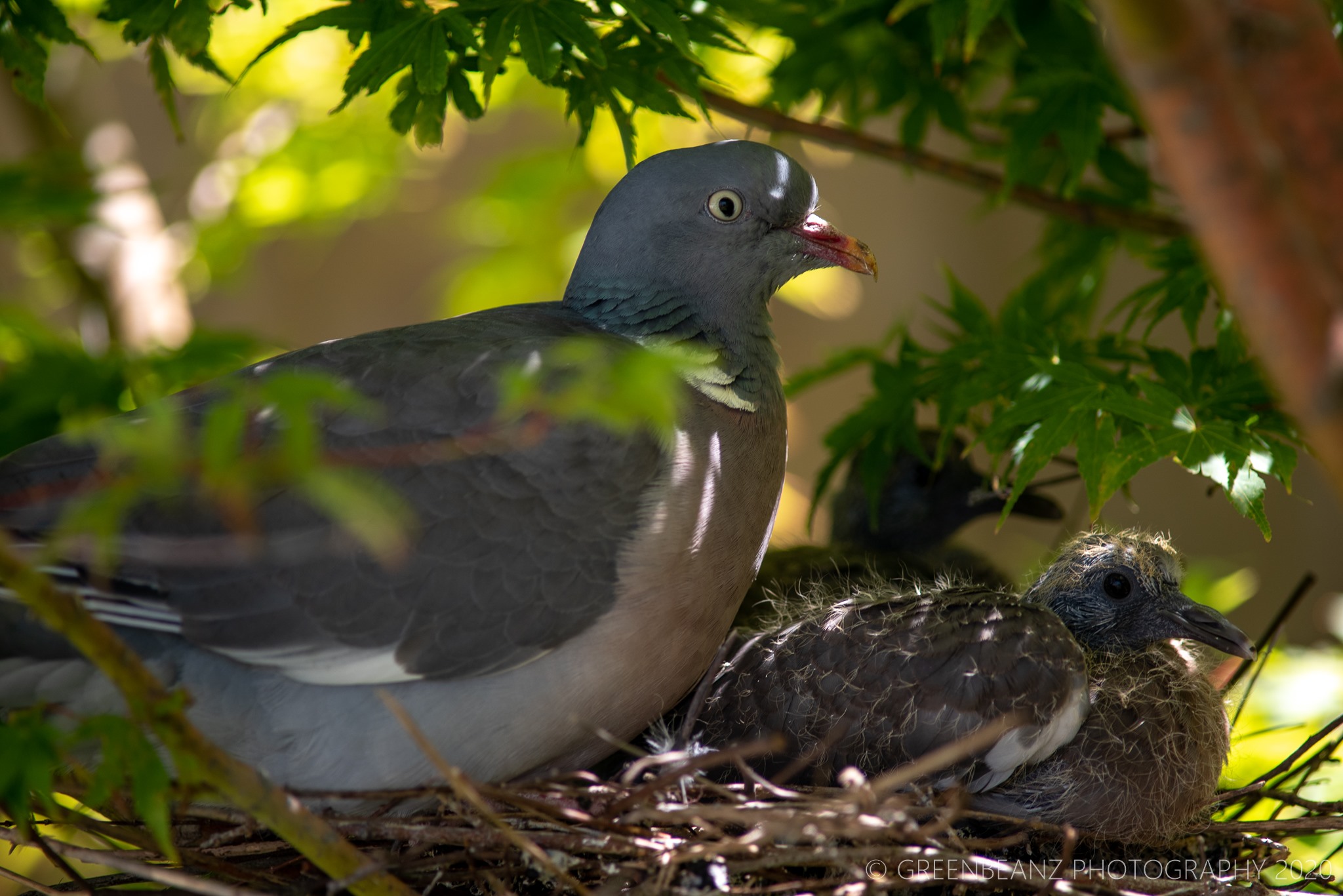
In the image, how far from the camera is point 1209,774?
175cm

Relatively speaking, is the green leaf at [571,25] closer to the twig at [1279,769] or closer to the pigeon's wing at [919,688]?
the pigeon's wing at [919,688]

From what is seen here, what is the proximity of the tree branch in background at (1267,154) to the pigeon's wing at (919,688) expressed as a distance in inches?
34.1

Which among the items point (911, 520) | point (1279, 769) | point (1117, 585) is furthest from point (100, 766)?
point (911, 520)

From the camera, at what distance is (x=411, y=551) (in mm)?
1437

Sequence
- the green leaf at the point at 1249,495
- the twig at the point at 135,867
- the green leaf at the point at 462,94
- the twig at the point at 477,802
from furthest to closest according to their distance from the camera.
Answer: the green leaf at the point at 462,94
the green leaf at the point at 1249,495
the twig at the point at 477,802
the twig at the point at 135,867

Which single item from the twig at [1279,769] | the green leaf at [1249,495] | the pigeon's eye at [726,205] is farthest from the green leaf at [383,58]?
the twig at [1279,769]

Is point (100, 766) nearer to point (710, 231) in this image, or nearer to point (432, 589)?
point (432, 589)

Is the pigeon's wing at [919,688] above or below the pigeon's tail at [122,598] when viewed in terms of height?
below

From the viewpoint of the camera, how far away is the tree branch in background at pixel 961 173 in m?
2.11

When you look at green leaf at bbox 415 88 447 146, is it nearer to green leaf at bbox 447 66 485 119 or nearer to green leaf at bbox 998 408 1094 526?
green leaf at bbox 447 66 485 119

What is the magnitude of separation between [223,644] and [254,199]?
6.97 ft

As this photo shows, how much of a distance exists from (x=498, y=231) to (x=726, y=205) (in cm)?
188

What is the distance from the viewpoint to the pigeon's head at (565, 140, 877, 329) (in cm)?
174

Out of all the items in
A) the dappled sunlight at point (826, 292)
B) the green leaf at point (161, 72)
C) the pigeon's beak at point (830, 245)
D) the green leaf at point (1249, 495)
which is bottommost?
the green leaf at point (1249, 495)
